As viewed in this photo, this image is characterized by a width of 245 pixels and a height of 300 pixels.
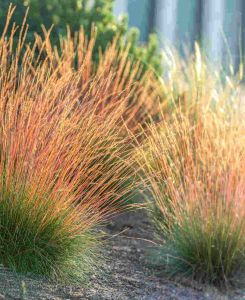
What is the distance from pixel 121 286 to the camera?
390 cm

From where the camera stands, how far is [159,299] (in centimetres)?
384

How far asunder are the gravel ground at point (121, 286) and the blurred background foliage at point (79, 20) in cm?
200

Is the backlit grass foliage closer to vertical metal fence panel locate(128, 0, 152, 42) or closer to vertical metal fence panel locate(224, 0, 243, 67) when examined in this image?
vertical metal fence panel locate(128, 0, 152, 42)

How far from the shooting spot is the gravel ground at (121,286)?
3.54 m

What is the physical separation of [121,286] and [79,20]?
279cm

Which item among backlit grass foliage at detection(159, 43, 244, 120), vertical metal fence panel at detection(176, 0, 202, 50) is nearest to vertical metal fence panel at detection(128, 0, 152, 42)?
vertical metal fence panel at detection(176, 0, 202, 50)

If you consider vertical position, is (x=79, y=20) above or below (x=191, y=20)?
above

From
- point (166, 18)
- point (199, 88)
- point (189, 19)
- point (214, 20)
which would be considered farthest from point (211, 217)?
point (214, 20)

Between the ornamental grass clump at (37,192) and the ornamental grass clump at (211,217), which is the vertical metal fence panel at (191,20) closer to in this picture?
the ornamental grass clump at (211,217)

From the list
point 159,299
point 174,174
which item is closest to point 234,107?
point 174,174

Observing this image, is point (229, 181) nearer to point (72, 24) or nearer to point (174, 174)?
point (174, 174)

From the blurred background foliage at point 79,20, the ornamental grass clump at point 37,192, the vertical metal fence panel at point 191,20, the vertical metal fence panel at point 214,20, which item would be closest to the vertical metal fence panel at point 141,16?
the vertical metal fence panel at point 191,20

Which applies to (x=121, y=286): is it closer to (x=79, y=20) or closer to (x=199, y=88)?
(x=199, y=88)

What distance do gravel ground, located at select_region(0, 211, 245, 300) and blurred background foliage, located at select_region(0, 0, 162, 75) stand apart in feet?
6.56
